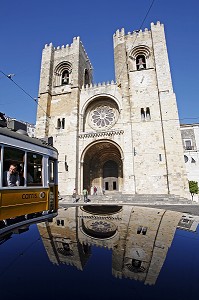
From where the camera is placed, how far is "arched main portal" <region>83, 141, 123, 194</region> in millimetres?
21100

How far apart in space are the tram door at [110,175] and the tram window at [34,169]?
17717 mm

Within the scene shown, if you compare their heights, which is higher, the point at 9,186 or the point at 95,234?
the point at 9,186

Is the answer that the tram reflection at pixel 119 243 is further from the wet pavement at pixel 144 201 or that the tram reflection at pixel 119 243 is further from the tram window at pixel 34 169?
the wet pavement at pixel 144 201

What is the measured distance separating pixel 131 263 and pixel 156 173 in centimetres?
1655

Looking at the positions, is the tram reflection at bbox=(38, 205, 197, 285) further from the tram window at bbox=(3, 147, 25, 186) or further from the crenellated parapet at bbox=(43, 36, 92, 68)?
the crenellated parapet at bbox=(43, 36, 92, 68)

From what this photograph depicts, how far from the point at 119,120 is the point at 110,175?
711cm

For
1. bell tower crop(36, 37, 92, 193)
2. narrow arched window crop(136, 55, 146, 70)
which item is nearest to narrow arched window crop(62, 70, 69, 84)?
bell tower crop(36, 37, 92, 193)

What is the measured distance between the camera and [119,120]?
816 inches

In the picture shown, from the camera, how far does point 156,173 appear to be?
16.9 metres

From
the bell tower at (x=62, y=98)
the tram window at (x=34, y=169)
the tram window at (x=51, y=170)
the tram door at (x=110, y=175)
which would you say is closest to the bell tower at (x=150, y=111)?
the tram door at (x=110, y=175)

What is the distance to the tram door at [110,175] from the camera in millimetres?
21778

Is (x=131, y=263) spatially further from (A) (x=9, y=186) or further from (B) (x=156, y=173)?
(B) (x=156, y=173)

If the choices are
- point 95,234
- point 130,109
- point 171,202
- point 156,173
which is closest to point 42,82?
point 130,109

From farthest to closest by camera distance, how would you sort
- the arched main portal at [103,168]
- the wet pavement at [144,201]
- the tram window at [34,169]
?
the arched main portal at [103,168] → the wet pavement at [144,201] → the tram window at [34,169]
